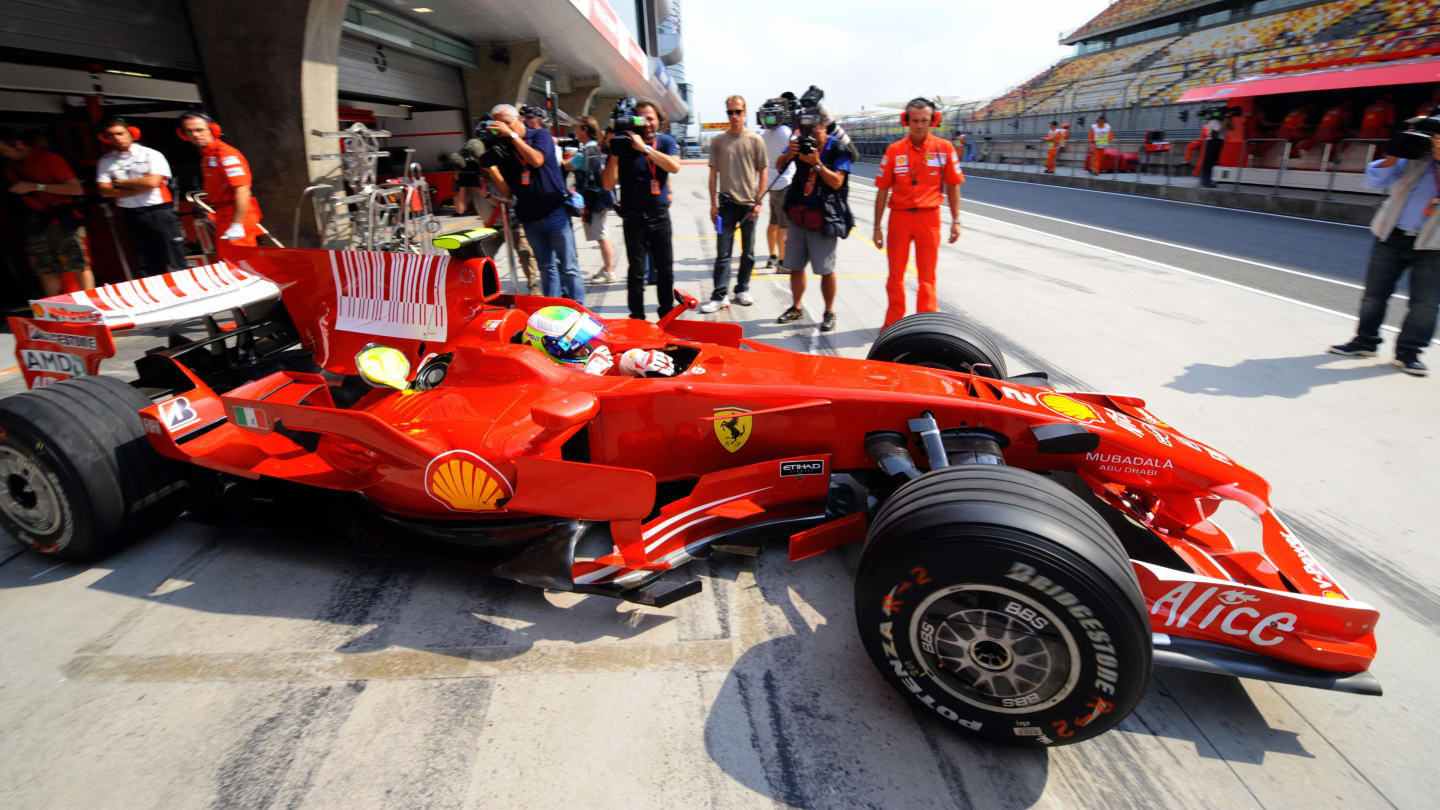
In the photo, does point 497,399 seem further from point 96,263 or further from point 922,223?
point 96,263

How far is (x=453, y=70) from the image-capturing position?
18.9 metres

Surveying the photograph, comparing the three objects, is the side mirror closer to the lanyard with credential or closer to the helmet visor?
the helmet visor

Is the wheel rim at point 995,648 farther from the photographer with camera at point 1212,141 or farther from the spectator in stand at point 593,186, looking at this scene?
the photographer with camera at point 1212,141

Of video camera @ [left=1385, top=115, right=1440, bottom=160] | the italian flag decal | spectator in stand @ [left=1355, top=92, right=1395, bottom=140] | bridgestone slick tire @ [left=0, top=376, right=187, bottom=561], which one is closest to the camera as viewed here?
bridgestone slick tire @ [left=0, top=376, right=187, bottom=561]

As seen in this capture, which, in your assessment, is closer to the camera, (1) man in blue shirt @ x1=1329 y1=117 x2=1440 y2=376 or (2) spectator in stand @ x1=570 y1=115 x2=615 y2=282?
(1) man in blue shirt @ x1=1329 y1=117 x2=1440 y2=376

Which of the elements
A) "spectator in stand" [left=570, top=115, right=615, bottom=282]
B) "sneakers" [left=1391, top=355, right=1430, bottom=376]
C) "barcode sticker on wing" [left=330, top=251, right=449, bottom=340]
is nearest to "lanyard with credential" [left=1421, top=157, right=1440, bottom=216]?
"sneakers" [left=1391, top=355, right=1430, bottom=376]

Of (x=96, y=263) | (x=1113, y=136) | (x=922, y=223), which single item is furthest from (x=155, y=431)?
(x=1113, y=136)

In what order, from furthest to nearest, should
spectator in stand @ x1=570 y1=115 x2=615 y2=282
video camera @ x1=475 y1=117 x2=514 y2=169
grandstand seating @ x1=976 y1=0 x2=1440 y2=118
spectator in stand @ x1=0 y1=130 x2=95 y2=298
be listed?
grandstand seating @ x1=976 y1=0 x2=1440 y2=118 → spectator in stand @ x1=570 y1=115 x2=615 y2=282 → spectator in stand @ x1=0 y1=130 x2=95 y2=298 → video camera @ x1=475 y1=117 x2=514 y2=169

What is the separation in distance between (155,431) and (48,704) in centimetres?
123

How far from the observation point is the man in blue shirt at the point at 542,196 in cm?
554

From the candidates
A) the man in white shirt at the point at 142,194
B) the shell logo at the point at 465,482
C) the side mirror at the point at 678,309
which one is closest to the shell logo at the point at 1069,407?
the side mirror at the point at 678,309

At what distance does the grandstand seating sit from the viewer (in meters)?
19.6

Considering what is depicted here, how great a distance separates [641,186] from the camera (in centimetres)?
576

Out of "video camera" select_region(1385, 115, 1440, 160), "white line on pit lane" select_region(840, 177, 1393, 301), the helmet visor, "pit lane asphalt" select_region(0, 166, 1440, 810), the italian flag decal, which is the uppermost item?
"video camera" select_region(1385, 115, 1440, 160)
